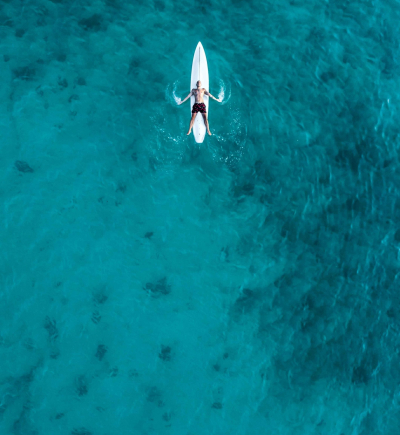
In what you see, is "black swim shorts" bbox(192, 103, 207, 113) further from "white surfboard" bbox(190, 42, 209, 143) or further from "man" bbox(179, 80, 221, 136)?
"white surfboard" bbox(190, 42, 209, 143)

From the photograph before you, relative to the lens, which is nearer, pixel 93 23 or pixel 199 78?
pixel 199 78

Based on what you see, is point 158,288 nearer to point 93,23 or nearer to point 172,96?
point 172,96

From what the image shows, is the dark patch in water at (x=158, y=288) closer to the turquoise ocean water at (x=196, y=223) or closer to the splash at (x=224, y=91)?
the turquoise ocean water at (x=196, y=223)

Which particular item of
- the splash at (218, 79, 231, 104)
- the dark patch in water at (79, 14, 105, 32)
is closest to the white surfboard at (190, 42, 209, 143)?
the splash at (218, 79, 231, 104)

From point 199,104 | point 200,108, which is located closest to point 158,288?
point 200,108

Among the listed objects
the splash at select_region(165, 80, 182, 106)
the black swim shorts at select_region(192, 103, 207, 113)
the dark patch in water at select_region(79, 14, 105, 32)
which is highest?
the dark patch in water at select_region(79, 14, 105, 32)

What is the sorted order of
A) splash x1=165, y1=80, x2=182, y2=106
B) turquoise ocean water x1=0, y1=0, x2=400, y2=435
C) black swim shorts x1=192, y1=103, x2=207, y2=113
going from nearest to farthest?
1. turquoise ocean water x1=0, y1=0, x2=400, y2=435
2. black swim shorts x1=192, y1=103, x2=207, y2=113
3. splash x1=165, y1=80, x2=182, y2=106
